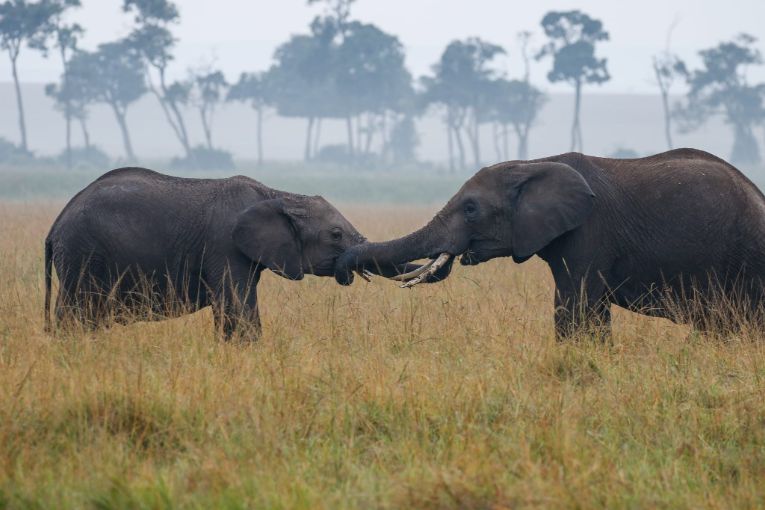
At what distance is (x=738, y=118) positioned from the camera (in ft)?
247

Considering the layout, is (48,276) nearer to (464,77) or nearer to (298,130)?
(464,77)

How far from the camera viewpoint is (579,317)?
8.13m

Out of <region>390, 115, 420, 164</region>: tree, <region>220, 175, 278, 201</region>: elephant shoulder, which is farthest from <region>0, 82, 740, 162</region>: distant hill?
<region>220, 175, 278, 201</region>: elephant shoulder

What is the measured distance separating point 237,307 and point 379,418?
2386mm

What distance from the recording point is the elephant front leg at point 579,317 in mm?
8031

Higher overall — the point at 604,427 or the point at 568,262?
the point at 568,262

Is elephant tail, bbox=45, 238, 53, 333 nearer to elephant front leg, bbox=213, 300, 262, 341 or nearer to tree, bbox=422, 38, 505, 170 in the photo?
elephant front leg, bbox=213, 300, 262, 341

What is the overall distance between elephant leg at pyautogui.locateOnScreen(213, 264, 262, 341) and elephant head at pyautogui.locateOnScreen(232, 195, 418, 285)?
0.20 m

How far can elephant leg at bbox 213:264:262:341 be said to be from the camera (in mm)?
8222

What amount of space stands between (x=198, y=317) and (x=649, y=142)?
14646 cm

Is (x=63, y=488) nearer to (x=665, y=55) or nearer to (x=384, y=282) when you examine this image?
(x=384, y=282)

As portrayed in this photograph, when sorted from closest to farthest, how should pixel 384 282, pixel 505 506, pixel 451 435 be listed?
pixel 505 506, pixel 451 435, pixel 384 282

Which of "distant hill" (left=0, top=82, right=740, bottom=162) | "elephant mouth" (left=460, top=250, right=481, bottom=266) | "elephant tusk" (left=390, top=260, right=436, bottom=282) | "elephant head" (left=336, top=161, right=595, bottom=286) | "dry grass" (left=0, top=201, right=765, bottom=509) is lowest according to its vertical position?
"distant hill" (left=0, top=82, right=740, bottom=162)

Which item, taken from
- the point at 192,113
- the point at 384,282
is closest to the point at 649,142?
the point at 192,113
